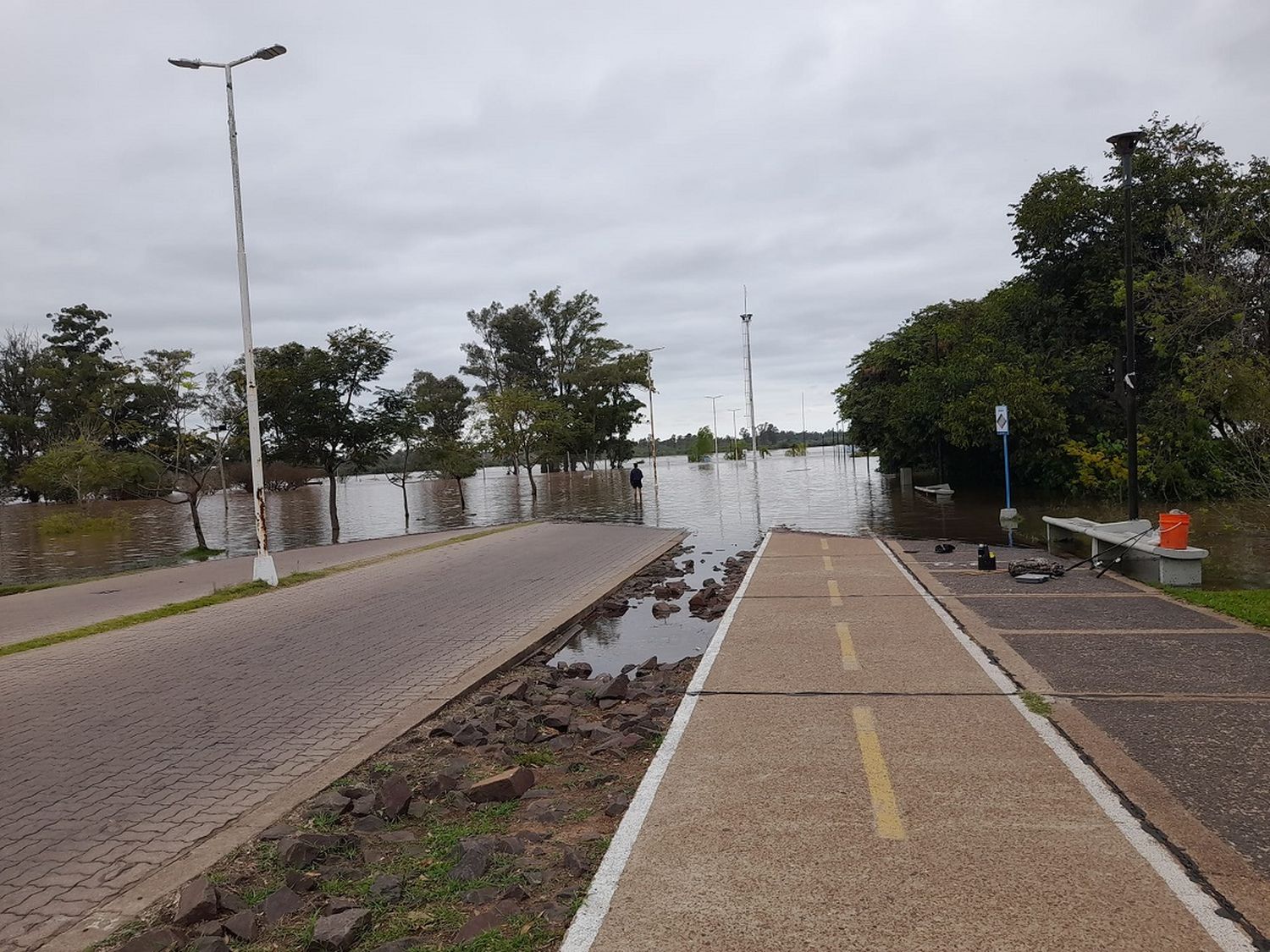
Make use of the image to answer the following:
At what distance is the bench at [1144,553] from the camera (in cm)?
1096

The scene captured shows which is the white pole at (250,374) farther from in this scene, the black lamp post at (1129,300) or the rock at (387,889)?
the black lamp post at (1129,300)

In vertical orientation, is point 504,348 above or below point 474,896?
above

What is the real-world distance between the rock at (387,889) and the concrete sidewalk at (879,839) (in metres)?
0.98

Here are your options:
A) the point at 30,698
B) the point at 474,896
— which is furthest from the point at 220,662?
the point at 474,896

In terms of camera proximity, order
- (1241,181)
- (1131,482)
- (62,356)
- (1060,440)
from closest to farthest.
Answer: (1131,482), (1241,181), (1060,440), (62,356)

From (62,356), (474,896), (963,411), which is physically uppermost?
(62,356)

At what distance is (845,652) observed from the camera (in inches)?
306

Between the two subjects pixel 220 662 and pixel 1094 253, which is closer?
pixel 220 662

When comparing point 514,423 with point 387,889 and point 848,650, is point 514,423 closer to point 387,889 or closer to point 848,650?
point 848,650

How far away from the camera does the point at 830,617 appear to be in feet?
30.9

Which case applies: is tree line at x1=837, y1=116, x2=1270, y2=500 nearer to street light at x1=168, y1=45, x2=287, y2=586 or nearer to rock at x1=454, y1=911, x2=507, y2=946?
street light at x1=168, y1=45, x2=287, y2=586

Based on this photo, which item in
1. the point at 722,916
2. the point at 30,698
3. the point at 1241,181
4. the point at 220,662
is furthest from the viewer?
the point at 1241,181

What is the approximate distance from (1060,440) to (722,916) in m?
31.5

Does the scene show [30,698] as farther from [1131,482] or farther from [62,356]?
[62,356]
